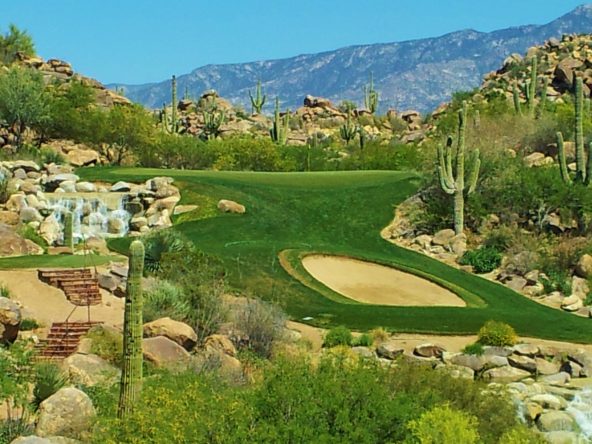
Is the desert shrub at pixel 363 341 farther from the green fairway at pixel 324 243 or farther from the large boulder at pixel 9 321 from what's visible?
the large boulder at pixel 9 321

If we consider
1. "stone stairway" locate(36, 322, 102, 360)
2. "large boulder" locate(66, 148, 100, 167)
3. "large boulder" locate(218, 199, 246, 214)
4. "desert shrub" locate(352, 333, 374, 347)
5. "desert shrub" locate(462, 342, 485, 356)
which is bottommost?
"desert shrub" locate(462, 342, 485, 356)

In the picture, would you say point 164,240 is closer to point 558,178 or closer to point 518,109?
point 558,178

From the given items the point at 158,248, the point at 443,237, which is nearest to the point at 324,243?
the point at 443,237

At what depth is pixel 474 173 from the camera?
3509 cm

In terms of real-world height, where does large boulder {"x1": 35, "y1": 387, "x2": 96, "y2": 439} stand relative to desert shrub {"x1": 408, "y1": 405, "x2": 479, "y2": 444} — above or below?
below

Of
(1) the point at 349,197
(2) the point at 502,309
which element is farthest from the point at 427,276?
(1) the point at 349,197

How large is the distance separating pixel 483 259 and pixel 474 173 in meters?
3.89

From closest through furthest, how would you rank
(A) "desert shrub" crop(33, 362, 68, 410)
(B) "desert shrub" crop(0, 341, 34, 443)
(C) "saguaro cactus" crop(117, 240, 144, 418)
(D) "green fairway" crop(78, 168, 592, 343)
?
(C) "saguaro cactus" crop(117, 240, 144, 418) → (B) "desert shrub" crop(0, 341, 34, 443) → (A) "desert shrub" crop(33, 362, 68, 410) → (D) "green fairway" crop(78, 168, 592, 343)

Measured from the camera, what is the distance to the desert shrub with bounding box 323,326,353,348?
21.3 m

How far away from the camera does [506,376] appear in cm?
2036

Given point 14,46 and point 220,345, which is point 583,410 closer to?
point 220,345

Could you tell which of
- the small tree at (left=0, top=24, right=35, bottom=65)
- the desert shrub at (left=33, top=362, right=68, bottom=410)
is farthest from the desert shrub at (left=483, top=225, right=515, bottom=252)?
the small tree at (left=0, top=24, right=35, bottom=65)

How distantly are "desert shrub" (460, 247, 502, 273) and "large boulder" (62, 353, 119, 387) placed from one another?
62.2ft

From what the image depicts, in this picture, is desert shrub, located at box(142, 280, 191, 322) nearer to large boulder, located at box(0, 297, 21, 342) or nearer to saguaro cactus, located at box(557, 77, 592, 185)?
large boulder, located at box(0, 297, 21, 342)
